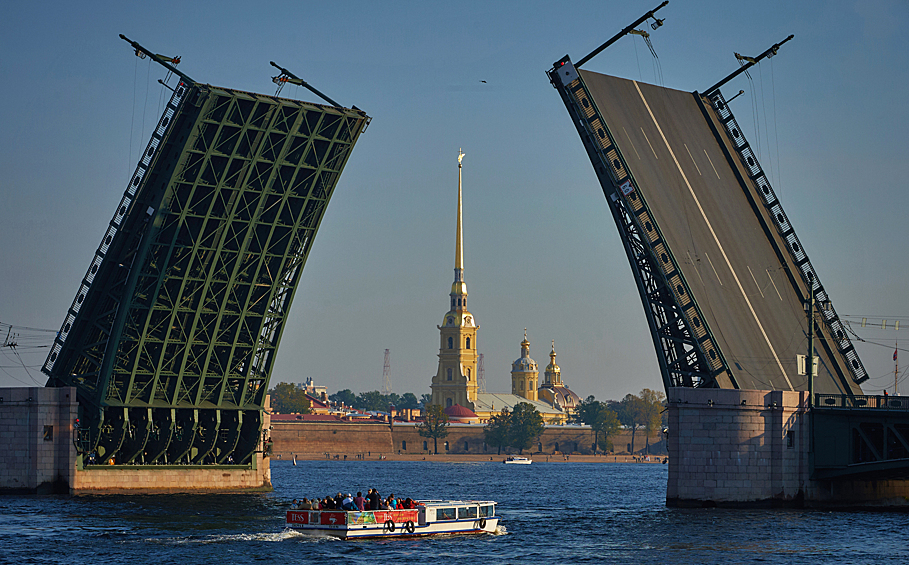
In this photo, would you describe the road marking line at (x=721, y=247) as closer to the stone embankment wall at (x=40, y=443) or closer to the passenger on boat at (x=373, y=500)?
the passenger on boat at (x=373, y=500)

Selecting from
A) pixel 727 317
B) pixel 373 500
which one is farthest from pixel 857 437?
pixel 373 500

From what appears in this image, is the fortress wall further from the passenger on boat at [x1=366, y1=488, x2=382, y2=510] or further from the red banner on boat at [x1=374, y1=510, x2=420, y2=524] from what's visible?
the red banner on boat at [x1=374, y1=510, x2=420, y2=524]

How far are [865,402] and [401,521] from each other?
70.9ft

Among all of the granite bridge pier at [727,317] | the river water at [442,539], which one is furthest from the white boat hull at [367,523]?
the granite bridge pier at [727,317]

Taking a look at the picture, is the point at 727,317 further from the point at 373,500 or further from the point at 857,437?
the point at 373,500

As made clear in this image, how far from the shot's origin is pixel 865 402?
5712 cm

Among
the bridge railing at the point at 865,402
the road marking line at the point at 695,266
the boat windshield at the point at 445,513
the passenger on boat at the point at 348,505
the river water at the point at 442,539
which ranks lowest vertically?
the river water at the point at 442,539

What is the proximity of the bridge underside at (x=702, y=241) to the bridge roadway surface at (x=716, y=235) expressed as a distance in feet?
0.19

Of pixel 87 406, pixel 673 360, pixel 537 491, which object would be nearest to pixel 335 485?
pixel 537 491

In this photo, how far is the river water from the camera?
4256 cm

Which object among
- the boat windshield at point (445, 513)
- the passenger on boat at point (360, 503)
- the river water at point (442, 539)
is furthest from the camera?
the boat windshield at point (445, 513)

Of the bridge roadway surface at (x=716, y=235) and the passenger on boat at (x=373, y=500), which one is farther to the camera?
the bridge roadway surface at (x=716, y=235)

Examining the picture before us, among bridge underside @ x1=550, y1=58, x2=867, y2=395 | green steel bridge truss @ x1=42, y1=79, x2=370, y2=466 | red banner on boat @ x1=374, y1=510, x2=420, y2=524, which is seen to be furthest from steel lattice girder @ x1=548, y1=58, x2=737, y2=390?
red banner on boat @ x1=374, y1=510, x2=420, y2=524

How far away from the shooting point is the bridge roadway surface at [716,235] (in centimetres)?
5625
